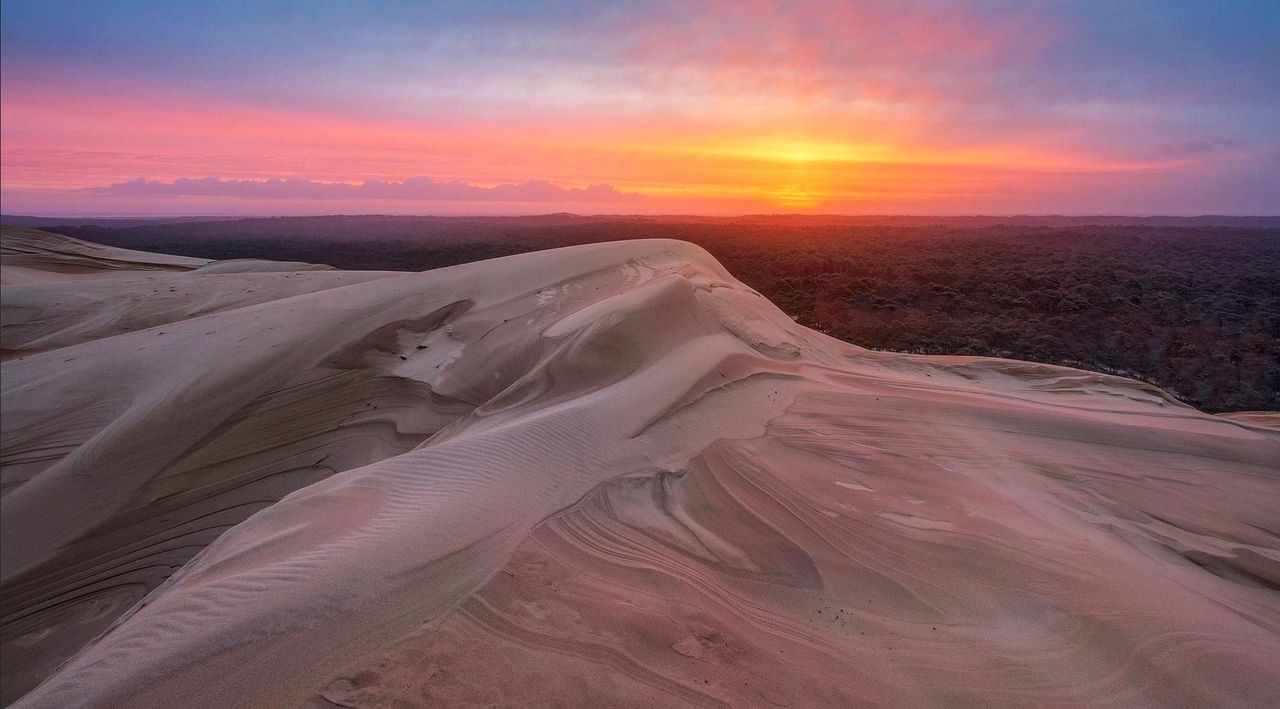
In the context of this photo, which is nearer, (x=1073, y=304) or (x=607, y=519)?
(x=607, y=519)

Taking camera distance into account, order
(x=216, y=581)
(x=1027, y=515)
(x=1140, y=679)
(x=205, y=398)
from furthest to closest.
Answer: (x=205, y=398), (x=1027, y=515), (x=216, y=581), (x=1140, y=679)

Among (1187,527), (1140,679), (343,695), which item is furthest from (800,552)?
(1187,527)

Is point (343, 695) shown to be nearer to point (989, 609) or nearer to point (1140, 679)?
point (989, 609)

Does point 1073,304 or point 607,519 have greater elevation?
point 1073,304

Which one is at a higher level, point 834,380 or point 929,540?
point 834,380

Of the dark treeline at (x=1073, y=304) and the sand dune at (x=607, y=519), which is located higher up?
the dark treeline at (x=1073, y=304)

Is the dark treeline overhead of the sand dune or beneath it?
overhead

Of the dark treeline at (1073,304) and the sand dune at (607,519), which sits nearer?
the sand dune at (607,519)

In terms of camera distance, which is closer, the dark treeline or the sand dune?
the sand dune
